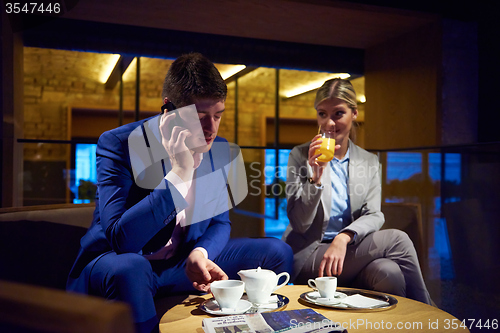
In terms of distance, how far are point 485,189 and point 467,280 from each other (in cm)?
60

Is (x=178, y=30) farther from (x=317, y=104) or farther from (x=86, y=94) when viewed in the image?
(x=86, y=94)

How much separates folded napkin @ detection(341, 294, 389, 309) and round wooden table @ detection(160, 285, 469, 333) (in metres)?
0.03

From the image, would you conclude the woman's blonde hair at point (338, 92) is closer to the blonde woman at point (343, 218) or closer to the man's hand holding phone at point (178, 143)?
the blonde woman at point (343, 218)

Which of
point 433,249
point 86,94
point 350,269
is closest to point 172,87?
point 350,269

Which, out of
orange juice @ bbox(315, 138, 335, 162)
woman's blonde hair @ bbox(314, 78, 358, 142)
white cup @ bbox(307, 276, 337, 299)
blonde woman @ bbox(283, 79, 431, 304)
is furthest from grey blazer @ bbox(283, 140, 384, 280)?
white cup @ bbox(307, 276, 337, 299)

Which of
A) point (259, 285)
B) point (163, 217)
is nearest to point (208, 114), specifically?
point (163, 217)

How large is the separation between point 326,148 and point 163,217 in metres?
0.89

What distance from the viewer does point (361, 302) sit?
116 centimetres

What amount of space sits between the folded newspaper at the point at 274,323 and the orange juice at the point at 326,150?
0.94 metres

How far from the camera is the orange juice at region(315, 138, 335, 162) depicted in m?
1.83

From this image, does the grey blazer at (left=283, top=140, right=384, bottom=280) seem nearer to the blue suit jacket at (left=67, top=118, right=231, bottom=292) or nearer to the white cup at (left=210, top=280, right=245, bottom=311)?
the blue suit jacket at (left=67, top=118, right=231, bottom=292)

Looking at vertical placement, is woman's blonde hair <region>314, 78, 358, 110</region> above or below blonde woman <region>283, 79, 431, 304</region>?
above

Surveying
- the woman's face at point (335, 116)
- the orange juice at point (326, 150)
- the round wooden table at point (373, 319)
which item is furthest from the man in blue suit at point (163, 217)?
the woman's face at point (335, 116)

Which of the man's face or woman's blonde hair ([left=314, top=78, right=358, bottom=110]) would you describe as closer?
the man's face
